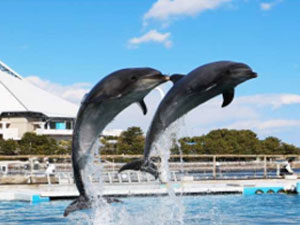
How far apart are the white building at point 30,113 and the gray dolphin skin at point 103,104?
58.4 meters

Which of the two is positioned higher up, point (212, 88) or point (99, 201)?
point (212, 88)

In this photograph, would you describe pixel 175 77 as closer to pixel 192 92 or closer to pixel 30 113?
pixel 192 92

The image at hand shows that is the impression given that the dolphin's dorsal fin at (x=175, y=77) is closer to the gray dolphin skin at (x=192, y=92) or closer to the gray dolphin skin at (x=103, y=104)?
the gray dolphin skin at (x=192, y=92)

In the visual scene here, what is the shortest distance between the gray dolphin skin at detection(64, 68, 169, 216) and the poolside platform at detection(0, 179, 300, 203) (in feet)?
32.2

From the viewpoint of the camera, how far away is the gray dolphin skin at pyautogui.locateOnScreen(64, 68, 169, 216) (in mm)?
5660

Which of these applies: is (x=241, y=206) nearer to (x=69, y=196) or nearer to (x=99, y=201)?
(x=69, y=196)

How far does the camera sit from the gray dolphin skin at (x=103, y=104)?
18.6 ft

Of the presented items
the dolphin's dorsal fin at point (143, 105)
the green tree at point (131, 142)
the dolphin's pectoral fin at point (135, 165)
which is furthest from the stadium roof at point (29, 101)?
the dolphin's dorsal fin at point (143, 105)

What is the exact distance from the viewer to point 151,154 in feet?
21.8

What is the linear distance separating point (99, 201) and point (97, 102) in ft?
5.39

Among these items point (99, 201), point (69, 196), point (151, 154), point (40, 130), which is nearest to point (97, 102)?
point (151, 154)

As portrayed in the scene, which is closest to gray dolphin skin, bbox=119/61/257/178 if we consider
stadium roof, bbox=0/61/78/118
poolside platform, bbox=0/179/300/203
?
→ poolside platform, bbox=0/179/300/203

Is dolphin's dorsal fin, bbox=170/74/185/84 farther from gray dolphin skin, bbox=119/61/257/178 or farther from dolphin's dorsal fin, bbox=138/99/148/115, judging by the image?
dolphin's dorsal fin, bbox=138/99/148/115

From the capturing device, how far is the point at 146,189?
17.6 metres
